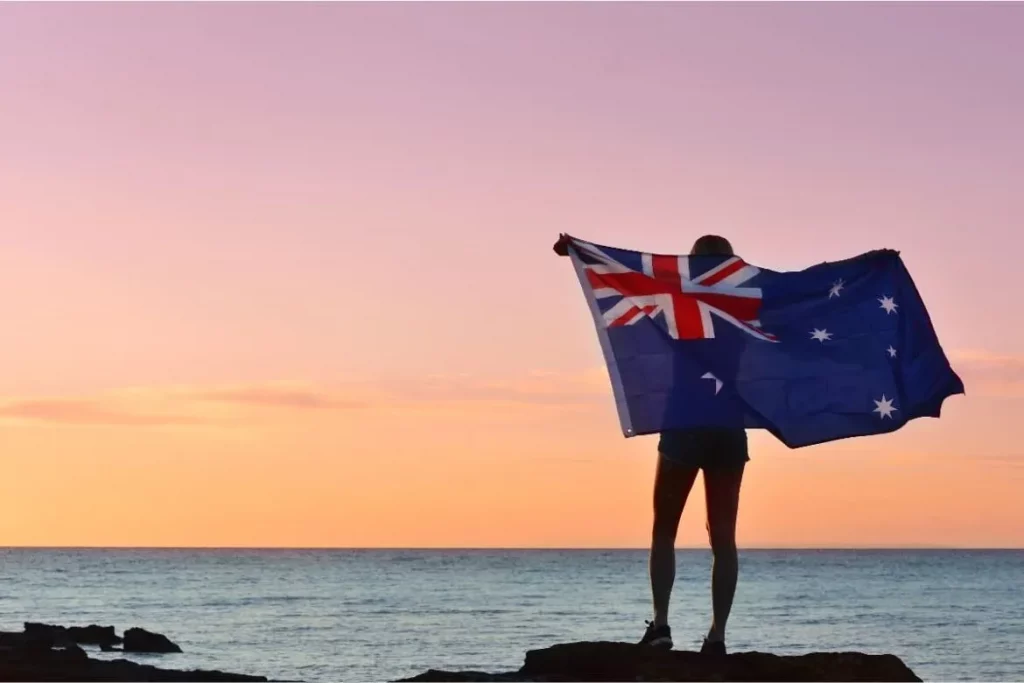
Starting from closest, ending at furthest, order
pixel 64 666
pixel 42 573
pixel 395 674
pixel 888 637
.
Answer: pixel 64 666 < pixel 395 674 < pixel 888 637 < pixel 42 573

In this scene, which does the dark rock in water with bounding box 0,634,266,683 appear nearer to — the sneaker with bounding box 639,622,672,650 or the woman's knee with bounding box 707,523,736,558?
the sneaker with bounding box 639,622,672,650

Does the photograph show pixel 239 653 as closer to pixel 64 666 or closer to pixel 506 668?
pixel 506 668

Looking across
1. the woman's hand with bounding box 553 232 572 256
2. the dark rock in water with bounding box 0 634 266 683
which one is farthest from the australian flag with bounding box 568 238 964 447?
the dark rock in water with bounding box 0 634 266 683

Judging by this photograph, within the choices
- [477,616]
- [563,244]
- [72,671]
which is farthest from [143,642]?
→ [563,244]

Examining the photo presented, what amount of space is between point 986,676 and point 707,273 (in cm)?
2994

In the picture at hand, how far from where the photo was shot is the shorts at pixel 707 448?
980 centimetres

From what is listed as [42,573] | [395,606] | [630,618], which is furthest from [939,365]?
[42,573]

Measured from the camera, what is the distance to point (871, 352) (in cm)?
1069

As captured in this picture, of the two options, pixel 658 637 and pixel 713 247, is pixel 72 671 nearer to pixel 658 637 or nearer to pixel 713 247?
pixel 658 637

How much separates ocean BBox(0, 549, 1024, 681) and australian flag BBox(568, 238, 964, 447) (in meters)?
25.9

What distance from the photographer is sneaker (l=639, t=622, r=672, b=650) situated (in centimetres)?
980

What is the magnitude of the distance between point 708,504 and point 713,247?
6.28ft

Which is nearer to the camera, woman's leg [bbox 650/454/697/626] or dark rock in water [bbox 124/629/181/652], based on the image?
woman's leg [bbox 650/454/697/626]

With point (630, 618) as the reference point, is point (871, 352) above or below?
above
